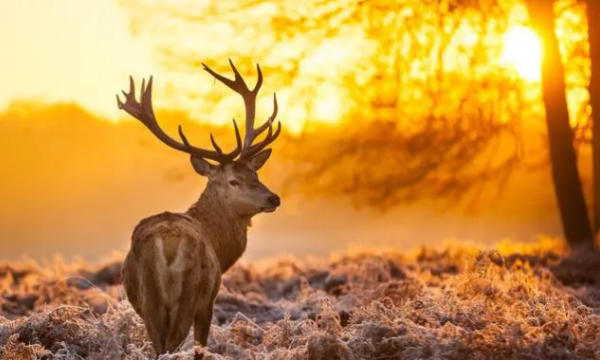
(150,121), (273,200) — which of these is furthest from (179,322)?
(150,121)

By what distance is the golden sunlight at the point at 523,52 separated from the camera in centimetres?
2128

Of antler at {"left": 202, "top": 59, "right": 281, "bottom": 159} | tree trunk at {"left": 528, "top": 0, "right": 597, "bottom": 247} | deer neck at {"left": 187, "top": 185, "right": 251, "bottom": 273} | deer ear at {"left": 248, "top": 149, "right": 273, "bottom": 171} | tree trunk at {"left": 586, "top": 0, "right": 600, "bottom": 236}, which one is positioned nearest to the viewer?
deer neck at {"left": 187, "top": 185, "right": 251, "bottom": 273}

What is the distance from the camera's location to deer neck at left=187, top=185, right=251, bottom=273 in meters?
11.2

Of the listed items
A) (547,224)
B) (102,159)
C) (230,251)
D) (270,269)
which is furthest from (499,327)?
(102,159)

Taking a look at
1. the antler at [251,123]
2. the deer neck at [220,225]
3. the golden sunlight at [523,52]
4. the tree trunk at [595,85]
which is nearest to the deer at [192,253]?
the deer neck at [220,225]

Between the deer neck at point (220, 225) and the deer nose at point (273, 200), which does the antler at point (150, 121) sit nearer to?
the deer neck at point (220, 225)

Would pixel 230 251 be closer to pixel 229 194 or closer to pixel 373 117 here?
pixel 229 194

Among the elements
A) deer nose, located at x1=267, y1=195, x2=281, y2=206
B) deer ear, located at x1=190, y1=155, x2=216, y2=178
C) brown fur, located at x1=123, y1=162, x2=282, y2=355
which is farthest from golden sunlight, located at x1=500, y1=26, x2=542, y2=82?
brown fur, located at x1=123, y1=162, x2=282, y2=355

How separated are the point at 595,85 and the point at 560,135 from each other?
0.99 meters

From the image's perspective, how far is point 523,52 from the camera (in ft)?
72.1

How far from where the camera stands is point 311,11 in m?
20.6

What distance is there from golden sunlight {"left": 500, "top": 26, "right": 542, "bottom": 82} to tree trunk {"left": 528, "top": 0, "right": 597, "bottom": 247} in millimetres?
273

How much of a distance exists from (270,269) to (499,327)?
36.6 ft

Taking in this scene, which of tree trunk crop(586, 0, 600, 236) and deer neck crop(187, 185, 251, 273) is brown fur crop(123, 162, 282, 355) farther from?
tree trunk crop(586, 0, 600, 236)
